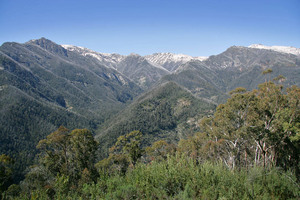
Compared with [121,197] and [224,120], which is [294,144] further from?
[121,197]

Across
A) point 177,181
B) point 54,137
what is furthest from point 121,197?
point 54,137

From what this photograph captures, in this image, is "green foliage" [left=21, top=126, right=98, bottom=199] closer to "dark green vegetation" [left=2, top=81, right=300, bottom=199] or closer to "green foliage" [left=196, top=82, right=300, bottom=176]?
"dark green vegetation" [left=2, top=81, right=300, bottom=199]

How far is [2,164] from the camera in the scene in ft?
86.1

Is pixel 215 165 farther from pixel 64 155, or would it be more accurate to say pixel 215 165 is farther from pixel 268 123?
pixel 64 155

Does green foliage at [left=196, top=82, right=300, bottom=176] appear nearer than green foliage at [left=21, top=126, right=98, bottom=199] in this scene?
Yes

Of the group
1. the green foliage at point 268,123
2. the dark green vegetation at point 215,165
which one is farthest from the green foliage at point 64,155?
the green foliage at point 268,123

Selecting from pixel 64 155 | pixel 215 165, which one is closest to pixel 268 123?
pixel 215 165

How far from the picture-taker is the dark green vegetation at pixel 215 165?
24.9 feet

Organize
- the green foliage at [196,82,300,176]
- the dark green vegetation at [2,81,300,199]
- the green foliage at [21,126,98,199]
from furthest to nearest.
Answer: the green foliage at [21,126,98,199] → the green foliage at [196,82,300,176] → the dark green vegetation at [2,81,300,199]

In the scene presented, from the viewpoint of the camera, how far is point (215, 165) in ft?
31.7

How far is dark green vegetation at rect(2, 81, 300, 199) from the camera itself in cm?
759

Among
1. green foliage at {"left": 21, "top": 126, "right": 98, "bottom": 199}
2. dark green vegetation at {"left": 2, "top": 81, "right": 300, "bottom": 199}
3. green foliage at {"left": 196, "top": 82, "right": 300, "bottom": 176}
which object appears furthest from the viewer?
green foliage at {"left": 21, "top": 126, "right": 98, "bottom": 199}

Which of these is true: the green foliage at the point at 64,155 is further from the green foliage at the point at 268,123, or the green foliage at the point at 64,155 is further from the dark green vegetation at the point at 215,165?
the green foliage at the point at 268,123

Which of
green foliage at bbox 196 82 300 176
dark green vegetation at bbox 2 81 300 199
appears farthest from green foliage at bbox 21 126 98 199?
green foliage at bbox 196 82 300 176
